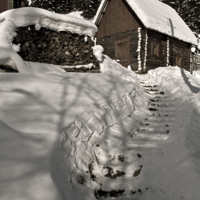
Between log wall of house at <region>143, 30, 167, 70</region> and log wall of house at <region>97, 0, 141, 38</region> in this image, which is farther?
log wall of house at <region>143, 30, 167, 70</region>

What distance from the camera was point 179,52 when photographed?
15.5 metres

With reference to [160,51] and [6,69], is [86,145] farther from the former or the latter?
[160,51]

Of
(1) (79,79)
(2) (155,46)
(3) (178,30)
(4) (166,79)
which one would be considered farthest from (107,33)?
(1) (79,79)

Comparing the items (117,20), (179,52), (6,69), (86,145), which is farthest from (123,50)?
(86,145)

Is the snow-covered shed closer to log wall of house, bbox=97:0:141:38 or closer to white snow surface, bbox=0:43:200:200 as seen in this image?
log wall of house, bbox=97:0:141:38

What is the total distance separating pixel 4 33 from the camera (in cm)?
553

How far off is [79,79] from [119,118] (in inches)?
54.8

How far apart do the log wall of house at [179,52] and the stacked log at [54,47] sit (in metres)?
8.93

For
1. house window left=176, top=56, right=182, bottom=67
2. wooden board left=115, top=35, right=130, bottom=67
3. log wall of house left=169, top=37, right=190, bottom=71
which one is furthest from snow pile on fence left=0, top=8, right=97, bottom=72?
house window left=176, top=56, right=182, bottom=67

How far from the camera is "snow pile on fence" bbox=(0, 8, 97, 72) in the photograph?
14.7 ft

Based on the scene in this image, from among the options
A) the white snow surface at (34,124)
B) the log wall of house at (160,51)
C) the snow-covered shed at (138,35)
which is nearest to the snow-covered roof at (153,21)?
the snow-covered shed at (138,35)

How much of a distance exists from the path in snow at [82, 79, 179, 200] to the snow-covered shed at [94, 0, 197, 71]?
8084mm

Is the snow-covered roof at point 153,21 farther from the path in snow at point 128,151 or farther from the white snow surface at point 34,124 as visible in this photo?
the white snow surface at point 34,124

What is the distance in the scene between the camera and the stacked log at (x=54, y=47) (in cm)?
607
